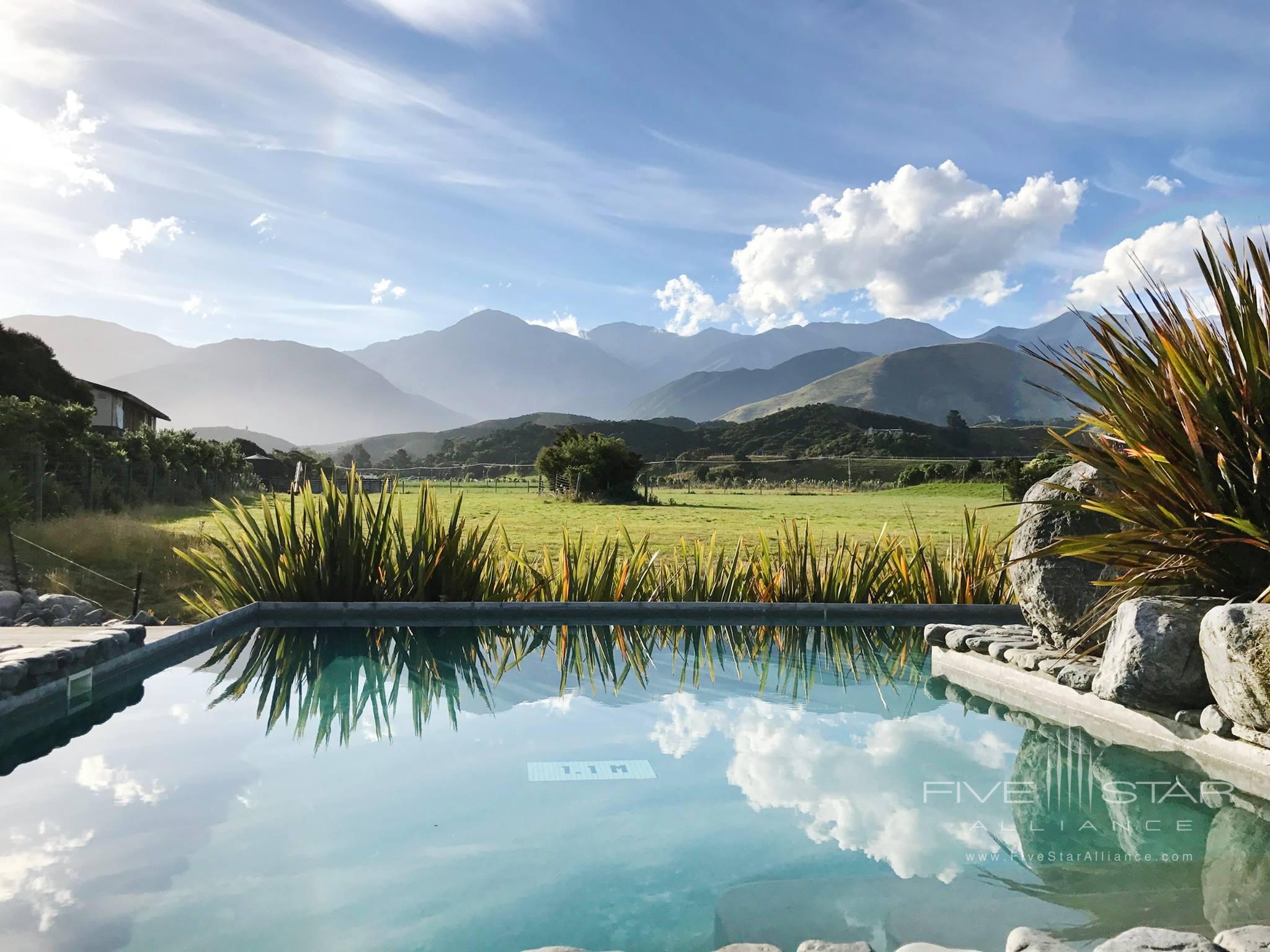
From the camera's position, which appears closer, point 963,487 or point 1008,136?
point 1008,136

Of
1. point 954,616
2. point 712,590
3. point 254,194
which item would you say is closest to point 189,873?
point 712,590

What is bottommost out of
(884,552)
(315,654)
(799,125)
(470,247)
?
(315,654)

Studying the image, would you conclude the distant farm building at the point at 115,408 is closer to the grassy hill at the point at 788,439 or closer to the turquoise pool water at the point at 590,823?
the grassy hill at the point at 788,439

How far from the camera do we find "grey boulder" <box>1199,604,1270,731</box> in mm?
2664

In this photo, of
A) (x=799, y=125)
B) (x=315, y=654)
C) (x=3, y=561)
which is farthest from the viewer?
(x=799, y=125)

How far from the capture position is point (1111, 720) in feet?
11.4

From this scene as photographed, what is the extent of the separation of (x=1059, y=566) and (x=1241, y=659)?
136 cm

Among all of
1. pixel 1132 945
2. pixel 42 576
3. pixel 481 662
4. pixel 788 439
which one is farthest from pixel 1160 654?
pixel 788 439

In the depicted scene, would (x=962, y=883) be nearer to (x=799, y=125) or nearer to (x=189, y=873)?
(x=189, y=873)

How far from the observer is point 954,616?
6.17 metres

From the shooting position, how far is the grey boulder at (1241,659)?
2.66 metres

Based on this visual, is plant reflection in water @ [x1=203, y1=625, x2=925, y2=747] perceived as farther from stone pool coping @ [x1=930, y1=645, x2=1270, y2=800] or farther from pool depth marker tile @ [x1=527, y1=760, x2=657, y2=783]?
pool depth marker tile @ [x1=527, y1=760, x2=657, y2=783]

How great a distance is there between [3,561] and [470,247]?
1715 cm

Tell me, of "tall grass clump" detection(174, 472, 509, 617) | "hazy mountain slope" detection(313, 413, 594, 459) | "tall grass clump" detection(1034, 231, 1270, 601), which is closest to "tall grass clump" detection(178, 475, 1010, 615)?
"tall grass clump" detection(174, 472, 509, 617)
